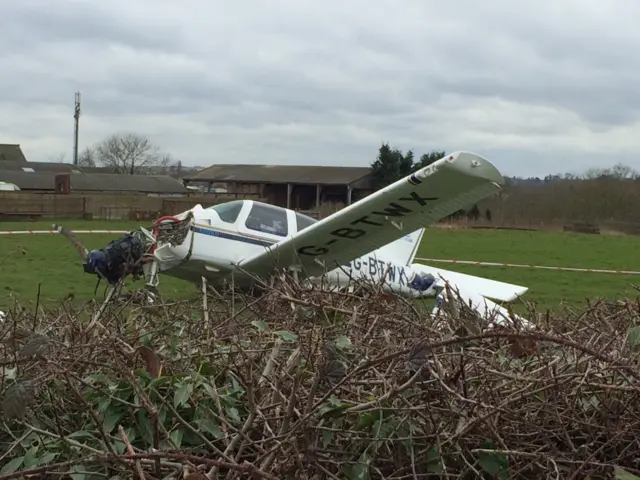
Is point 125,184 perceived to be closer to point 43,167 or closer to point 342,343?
point 43,167

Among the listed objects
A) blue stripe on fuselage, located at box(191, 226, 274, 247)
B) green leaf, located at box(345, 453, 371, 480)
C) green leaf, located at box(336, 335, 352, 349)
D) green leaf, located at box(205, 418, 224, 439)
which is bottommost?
blue stripe on fuselage, located at box(191, 226, 274, 247)

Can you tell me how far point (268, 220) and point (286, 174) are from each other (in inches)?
1866

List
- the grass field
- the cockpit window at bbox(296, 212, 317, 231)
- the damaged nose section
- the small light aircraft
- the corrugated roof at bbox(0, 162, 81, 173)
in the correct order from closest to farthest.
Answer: the small light aircraft < the damaged nose section < the cockpit window at bbox(296, 212, 317, 231) < the grass field < the corrugated roof at bbox(0, 162, 81, 173)


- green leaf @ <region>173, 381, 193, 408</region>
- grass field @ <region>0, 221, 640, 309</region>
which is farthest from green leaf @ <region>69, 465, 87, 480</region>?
grass field @ <region>0, 221, 640, 309</region>

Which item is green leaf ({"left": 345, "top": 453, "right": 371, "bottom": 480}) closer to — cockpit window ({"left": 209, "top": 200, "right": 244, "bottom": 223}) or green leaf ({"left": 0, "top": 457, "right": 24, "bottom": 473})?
green leaf ({"left": 0, "top": 457, "right": 24, "bottom": 473})

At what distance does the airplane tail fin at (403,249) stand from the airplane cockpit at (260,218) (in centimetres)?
149

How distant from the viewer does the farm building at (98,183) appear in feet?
201

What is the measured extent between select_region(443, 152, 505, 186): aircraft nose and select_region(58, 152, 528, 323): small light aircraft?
0.03 feet

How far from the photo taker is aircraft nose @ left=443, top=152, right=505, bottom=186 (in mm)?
7297

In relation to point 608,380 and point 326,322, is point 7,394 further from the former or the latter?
point 608,380

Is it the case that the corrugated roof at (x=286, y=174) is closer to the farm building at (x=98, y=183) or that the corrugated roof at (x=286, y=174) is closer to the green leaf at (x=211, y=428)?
the farm building at (x=98, y=183)

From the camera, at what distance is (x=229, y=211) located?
10031 millimetres

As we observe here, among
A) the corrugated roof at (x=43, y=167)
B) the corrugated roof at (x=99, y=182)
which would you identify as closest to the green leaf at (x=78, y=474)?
the corrugated roof at (x=99, y=182)

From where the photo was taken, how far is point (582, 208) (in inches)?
1756
